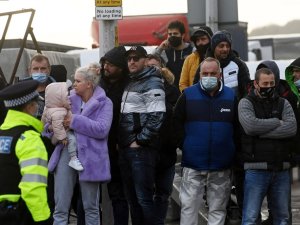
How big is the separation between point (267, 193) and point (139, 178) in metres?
1.28

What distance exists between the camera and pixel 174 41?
11.4 metres

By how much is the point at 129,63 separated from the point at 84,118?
0.76m

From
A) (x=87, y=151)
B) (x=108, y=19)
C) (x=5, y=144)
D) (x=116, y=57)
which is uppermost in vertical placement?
(x=108, y=19)

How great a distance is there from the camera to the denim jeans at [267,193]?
9.24 meters

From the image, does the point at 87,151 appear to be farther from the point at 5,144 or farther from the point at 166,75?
the point at 5,144

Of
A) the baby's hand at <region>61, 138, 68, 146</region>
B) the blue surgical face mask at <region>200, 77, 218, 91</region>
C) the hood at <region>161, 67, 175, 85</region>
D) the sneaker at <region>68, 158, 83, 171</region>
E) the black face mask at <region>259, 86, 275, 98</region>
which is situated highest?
the hood at <region>161, 67, 175, 85</region>

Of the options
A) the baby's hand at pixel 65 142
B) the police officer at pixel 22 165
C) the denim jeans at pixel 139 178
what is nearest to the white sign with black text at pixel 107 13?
the denim jeans at pixel 139 178

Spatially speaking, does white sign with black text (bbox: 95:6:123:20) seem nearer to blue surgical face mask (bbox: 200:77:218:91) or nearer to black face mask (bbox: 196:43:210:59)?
black face mask (bbox: 196:43:210:59)

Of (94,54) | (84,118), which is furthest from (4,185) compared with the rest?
(94,54)

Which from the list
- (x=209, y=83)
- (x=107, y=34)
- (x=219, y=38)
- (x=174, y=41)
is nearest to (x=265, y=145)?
(x=209, y=83)

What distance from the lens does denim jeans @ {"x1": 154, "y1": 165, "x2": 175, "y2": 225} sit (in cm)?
988

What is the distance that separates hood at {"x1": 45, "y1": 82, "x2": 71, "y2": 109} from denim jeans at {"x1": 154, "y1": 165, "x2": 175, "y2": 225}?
53.8 inches

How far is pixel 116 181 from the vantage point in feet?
32.2

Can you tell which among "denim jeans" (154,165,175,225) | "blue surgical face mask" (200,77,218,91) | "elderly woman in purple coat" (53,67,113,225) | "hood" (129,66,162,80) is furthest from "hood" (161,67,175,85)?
"denim jeans" (154,165,175,225)
